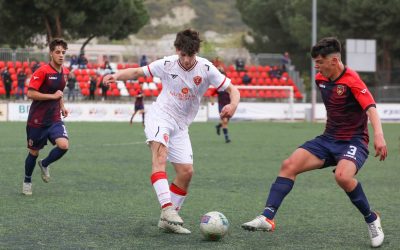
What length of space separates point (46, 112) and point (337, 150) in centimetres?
482

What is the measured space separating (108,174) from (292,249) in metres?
6.82

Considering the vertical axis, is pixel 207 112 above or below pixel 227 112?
below

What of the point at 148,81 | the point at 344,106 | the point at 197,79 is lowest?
the point at 148,81

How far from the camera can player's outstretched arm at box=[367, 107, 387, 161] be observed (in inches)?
272

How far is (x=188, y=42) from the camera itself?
754 cm

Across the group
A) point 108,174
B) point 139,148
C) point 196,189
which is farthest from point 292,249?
point 139,148

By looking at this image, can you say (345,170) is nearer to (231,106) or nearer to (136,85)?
(231,106)

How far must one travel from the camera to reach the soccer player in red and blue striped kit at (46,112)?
1047 cm

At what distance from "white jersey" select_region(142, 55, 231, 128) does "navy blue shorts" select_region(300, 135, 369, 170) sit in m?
1.21

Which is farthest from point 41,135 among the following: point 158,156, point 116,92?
point 116,92

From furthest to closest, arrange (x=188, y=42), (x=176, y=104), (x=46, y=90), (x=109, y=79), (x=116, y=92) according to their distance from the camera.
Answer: (x=116, y=92) → (x=46, y=90) → (x=176, y=104) → (x=109, y=79) → (x=188, y=42)

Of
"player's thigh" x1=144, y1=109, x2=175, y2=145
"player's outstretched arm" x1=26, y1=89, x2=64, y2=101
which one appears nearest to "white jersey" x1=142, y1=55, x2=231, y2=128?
"player's thigh" x1=144, y1=109, x2=175, y2=145

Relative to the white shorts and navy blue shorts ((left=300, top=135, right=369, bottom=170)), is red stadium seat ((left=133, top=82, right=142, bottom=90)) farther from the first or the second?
navy blue shorts ((left=300, top=135, right=369, bottom=170))

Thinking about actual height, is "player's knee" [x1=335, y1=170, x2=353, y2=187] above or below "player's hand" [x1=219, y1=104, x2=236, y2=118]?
below
